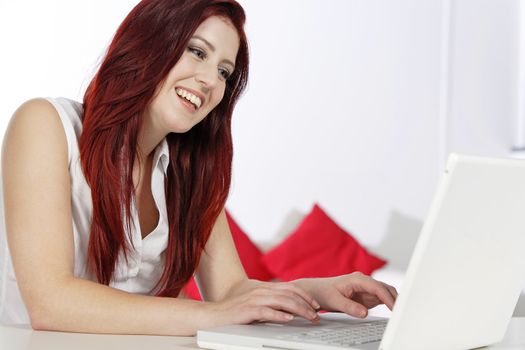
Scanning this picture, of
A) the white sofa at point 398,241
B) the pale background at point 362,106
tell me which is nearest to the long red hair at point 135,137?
the pale background at point 362,106

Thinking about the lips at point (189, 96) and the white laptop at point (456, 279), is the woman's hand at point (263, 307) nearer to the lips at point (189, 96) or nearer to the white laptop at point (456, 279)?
the white laptop at point (456, 279)

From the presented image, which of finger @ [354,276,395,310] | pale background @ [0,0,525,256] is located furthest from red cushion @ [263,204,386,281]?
finger @ [354,276,395,310]

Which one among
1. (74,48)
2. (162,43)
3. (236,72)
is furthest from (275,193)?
(162,43)

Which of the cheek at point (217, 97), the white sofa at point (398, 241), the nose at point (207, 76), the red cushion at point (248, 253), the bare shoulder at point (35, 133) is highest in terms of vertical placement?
the nose at point (207, 76)

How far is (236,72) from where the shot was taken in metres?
1.96

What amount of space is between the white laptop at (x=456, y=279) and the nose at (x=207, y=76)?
24.9 inches

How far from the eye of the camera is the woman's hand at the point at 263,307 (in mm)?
1308

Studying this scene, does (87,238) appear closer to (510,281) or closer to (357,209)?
(510,281)

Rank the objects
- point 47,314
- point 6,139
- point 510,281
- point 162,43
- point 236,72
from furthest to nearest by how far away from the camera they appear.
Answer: point 236,72
point 162,43
point 6,139
point 47,314
point 510,281

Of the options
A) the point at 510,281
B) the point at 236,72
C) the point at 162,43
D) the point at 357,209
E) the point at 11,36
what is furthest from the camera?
the point at 357,209

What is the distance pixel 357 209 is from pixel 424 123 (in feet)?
1.81

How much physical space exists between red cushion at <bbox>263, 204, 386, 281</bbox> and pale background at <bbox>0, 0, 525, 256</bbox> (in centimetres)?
15

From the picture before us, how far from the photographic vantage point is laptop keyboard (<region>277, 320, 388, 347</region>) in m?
1.16

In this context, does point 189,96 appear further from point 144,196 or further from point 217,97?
point 144,196
